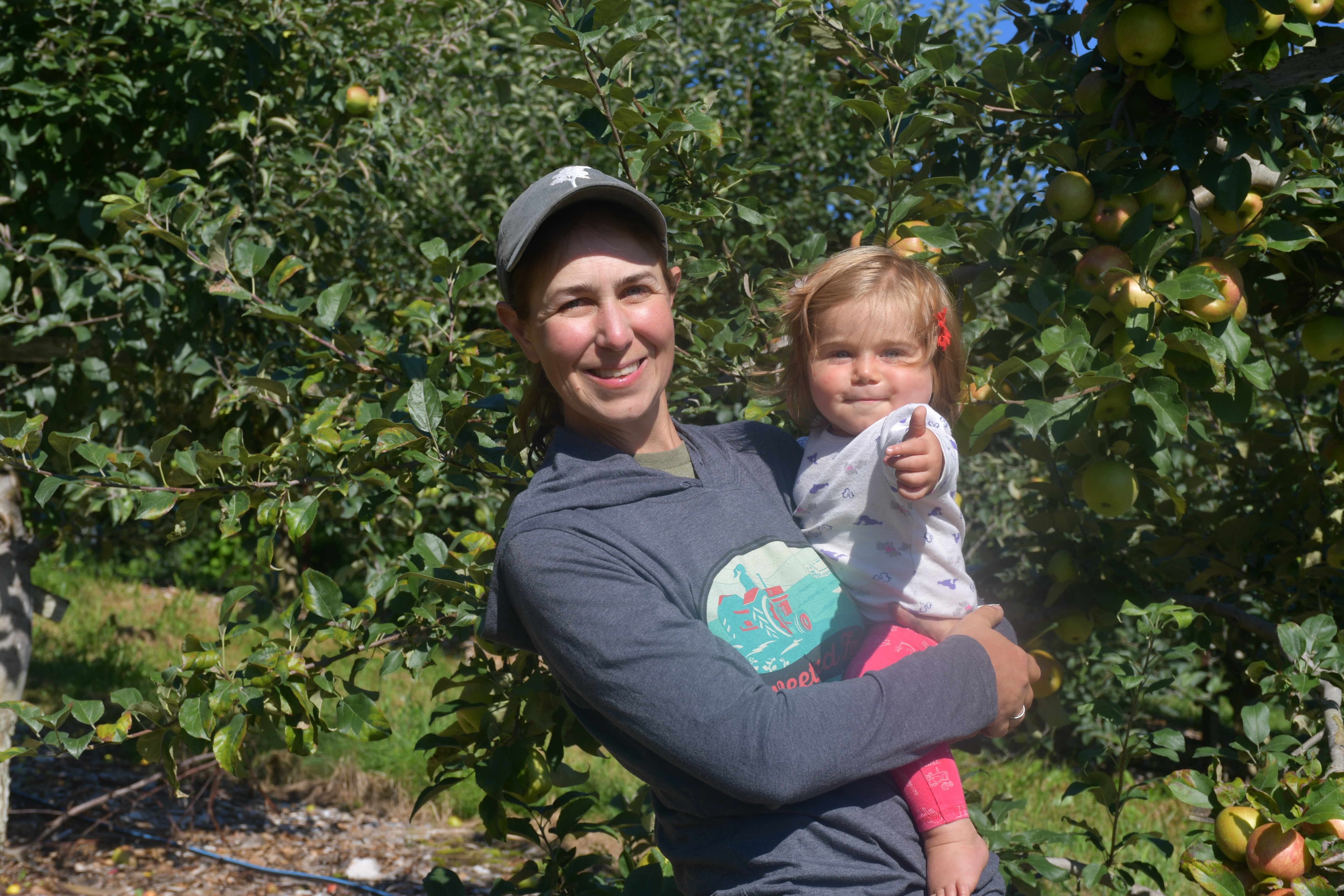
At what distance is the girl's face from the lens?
1424 millimetres

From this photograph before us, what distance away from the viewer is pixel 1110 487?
174cm

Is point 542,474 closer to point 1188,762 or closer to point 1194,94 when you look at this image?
point 1194,94

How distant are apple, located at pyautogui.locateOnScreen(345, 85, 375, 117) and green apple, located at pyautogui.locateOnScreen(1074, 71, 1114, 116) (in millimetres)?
2245

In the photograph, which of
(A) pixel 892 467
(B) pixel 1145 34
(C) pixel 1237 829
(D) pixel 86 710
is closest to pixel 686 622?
(A) pixel 892 467

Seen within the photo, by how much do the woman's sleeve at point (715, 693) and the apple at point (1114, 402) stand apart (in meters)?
0.59

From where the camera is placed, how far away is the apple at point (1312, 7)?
5.32 feet

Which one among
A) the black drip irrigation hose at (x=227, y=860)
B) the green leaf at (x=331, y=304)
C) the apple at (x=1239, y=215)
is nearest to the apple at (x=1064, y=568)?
the apple at (x=1239, y=215)

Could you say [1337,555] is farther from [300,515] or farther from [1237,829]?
[300,515]

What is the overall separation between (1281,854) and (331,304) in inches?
67.4

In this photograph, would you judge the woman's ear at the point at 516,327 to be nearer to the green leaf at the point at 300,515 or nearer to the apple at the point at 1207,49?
the green leaf at the point at 300,515

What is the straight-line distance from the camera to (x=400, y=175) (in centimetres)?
416

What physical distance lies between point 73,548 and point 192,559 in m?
5.07

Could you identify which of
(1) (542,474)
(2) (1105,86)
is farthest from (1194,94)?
(1) (542,474)

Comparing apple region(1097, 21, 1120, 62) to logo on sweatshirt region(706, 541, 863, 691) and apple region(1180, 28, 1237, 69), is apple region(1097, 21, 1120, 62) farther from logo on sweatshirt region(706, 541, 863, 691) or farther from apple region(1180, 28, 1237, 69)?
logo on sweatshirt region(706, 541, 863, 691)
